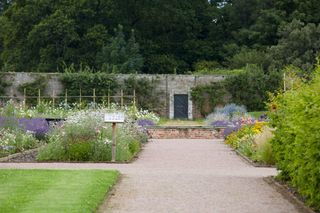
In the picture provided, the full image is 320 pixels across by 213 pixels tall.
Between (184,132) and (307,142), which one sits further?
(184,132)

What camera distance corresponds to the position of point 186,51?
177ft

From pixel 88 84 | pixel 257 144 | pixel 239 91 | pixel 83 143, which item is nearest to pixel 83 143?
pixel 83 143

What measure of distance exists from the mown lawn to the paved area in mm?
273

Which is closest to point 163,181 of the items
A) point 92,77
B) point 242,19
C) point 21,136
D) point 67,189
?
point 67,189

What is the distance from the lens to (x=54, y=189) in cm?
1059

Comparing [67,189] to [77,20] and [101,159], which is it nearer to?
[101,159]

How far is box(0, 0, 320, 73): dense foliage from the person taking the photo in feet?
157

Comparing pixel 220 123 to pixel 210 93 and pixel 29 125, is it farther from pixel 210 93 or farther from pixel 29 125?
pixel 29 125

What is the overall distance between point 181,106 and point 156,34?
14.9 metres

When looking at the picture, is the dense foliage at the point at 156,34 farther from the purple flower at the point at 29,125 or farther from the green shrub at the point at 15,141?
the green shrub at the point at 15,141

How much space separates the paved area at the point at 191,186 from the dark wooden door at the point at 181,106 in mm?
21655

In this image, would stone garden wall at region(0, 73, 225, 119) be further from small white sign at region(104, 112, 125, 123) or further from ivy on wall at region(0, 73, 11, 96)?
small white sign at region(104, 112, 125, 123)

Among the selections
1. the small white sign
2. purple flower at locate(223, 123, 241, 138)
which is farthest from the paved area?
purple flower at locate(223, 123, 241, 138)

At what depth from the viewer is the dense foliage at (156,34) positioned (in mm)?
48000
